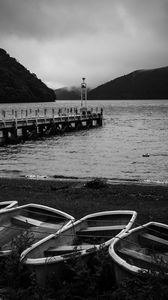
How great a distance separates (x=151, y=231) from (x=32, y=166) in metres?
19.3

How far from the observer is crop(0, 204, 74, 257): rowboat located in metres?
8.16

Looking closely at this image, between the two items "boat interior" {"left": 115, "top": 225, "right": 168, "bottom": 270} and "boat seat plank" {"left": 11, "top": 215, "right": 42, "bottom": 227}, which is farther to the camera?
"boat seat plank" {"left": 11, "top": 215, "right": 42, "bottom": 227}

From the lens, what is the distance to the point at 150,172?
23.6 meters

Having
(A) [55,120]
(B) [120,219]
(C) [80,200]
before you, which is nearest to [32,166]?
(C) [80,200]

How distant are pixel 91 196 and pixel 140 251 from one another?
755 cm

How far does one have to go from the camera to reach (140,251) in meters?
7.09

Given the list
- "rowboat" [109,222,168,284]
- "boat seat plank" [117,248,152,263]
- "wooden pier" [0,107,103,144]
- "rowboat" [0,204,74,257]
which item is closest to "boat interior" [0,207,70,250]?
"rowboat" [0,204,74,257]

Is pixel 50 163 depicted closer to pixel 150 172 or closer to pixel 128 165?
pixel 128 165

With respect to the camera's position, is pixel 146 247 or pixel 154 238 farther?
pixel 154 238

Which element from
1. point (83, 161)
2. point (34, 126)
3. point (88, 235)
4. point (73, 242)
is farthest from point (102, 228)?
point (34, 126)

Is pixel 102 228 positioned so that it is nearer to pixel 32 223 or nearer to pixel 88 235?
pixel 88 235

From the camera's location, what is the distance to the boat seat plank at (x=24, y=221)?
873 cm

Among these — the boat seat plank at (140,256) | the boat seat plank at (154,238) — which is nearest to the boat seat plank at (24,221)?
the boat seat plank at (154,238)

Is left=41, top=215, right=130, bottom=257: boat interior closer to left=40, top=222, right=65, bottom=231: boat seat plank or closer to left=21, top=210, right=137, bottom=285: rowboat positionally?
left=21, top=210, right=137, bottom=285: rowboat
